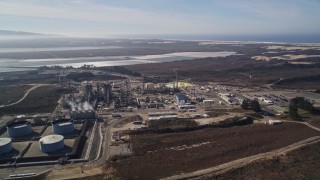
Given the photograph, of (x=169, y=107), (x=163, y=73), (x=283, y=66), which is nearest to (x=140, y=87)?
(x=169, y=107)

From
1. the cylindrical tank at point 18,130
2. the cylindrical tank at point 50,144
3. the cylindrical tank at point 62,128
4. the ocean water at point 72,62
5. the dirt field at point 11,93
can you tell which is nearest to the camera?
the cylindrical tank at point 50,144

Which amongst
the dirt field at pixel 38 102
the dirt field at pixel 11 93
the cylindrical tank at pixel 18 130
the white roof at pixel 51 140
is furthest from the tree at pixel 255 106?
the dirt field at pixel 11 93

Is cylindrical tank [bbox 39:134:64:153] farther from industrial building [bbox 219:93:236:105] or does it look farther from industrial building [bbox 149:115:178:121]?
industrial building [bbox 219:93:236:105]

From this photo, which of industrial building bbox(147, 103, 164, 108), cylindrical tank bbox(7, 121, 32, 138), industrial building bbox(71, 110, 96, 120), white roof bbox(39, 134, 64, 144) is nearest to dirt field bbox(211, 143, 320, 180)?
white roof bbox(39, 134, 64, 144)

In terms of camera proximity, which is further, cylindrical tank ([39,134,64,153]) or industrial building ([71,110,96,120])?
industrial building ([71,110,96,120])

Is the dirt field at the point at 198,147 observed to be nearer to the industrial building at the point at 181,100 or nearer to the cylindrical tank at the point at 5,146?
the cylindrical tank at the point at 5,146

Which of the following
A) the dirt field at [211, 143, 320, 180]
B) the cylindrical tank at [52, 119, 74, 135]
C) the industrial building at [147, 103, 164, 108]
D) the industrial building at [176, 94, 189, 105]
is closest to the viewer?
the dirt field at [211, 143, 320, 180]
